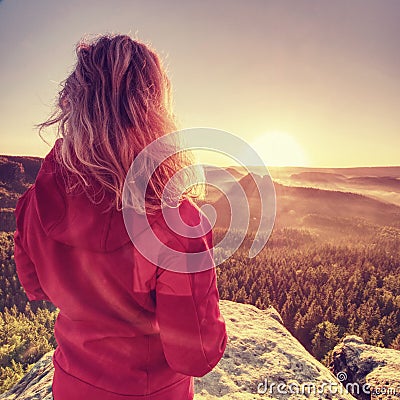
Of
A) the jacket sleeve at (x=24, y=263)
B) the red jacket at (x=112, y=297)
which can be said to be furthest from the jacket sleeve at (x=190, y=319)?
the jacket sleeve at (x=24, y=263)

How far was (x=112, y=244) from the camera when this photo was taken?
3.55 feet

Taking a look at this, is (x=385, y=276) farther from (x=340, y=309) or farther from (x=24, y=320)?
(x=24, y=320)

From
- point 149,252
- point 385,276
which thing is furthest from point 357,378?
point 385,276

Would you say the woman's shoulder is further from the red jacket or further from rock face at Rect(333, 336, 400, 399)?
rock face at Rect(333, 336, 400, 399)

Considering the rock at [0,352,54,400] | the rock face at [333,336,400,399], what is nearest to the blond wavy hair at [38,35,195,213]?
the rock at [0,352,54,400]

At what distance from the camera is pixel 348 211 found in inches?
1014

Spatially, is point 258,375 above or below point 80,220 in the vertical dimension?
below

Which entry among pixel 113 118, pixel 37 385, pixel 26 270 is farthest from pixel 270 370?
pixel 113 118

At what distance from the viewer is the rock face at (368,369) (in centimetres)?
305

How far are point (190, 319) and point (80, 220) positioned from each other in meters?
0.50

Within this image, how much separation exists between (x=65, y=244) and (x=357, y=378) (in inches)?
140

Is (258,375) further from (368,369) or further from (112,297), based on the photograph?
(112,297)

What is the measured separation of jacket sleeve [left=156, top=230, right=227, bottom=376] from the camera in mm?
1089

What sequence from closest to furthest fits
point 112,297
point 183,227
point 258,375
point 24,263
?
point 183,227 < point 112,297 < point 24,263 < point 258,375
